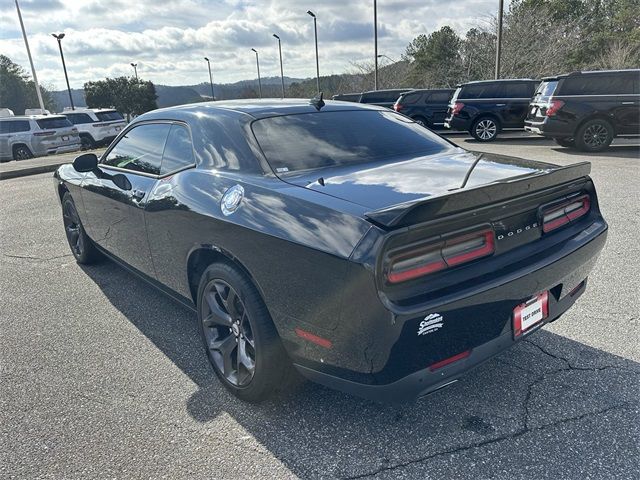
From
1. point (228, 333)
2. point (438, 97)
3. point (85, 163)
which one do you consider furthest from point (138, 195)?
point (438, 97)

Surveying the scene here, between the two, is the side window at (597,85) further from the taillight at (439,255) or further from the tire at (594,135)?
the taillight at (439,255)

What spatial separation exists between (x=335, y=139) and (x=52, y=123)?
16.0 m

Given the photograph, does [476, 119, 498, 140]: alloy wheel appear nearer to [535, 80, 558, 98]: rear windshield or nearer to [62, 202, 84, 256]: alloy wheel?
[535, 80, 558, 98]: rear windshield

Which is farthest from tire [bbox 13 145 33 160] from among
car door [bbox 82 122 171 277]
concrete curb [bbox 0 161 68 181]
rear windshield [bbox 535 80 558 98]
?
rear windshield [bbox 535 80 558 98]

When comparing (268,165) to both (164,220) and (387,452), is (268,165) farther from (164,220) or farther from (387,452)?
(387,452)

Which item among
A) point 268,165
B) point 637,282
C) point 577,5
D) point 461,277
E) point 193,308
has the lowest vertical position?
point 637,282

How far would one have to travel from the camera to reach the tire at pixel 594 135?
10.2 m

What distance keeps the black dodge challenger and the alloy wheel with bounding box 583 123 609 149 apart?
8.94 m

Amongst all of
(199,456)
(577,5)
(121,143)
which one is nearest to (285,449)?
(199,456)

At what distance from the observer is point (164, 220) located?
284 cm

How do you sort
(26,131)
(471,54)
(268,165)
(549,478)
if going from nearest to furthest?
(549,478)
(268,165)
(26,131)
(471,54)

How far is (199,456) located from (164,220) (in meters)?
1.40

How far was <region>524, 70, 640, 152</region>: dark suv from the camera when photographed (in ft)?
32.6

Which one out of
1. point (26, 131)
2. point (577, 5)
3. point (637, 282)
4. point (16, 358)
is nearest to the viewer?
point (16, 358)
